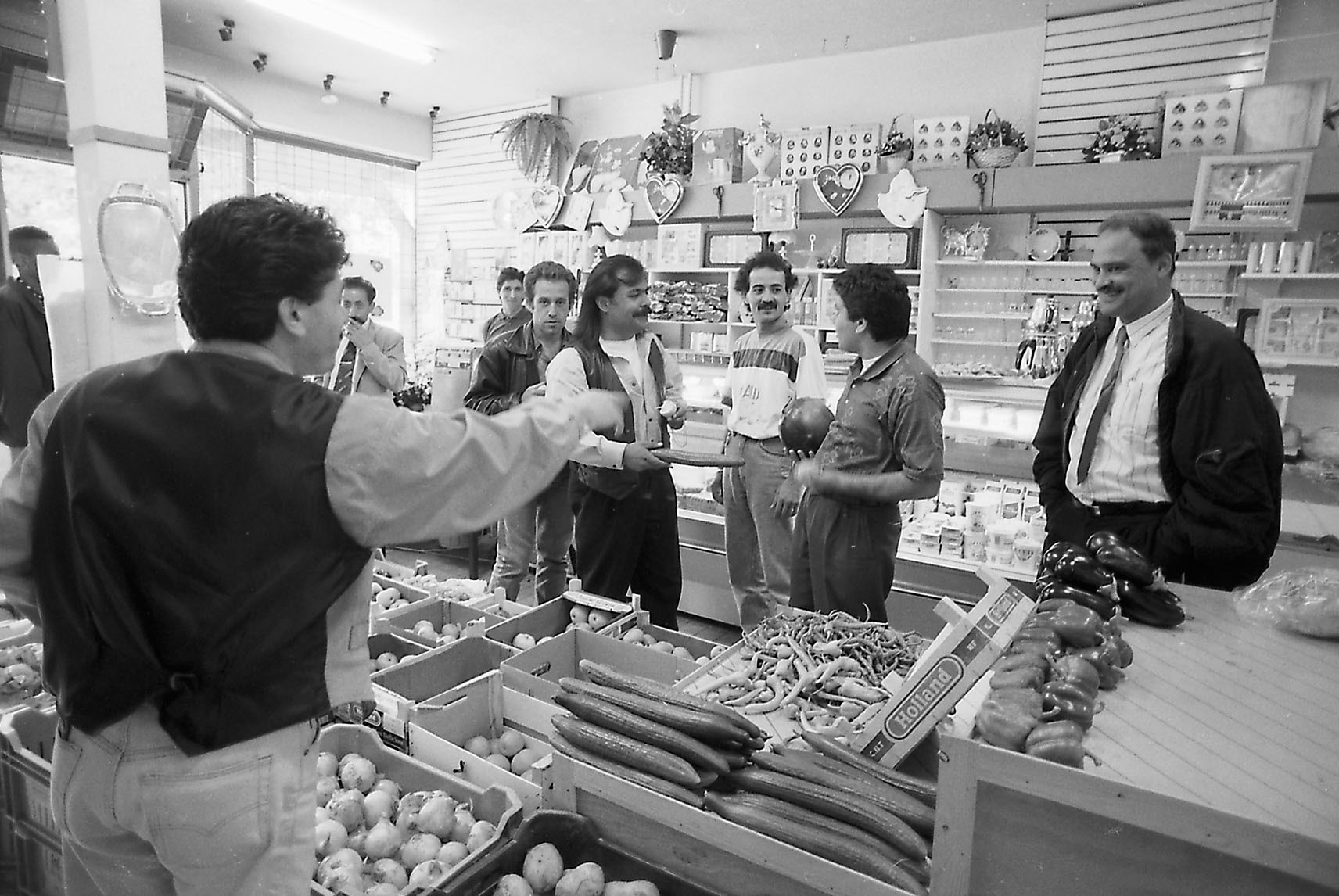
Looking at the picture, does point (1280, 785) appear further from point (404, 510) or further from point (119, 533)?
point (119, 533)

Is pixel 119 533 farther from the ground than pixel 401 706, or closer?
farther from the ground

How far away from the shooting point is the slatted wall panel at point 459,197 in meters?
9.76

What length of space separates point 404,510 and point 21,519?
2.21 feet

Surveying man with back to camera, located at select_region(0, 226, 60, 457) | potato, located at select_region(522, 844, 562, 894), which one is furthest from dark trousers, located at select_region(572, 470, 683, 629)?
man with back to camera, located at select_region(0, 226, 60, 457)

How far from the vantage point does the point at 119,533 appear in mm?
1197

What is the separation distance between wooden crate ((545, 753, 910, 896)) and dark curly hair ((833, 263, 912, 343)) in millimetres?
2041

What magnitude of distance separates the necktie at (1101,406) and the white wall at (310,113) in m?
8.00

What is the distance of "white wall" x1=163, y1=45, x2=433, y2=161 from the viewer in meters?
7.97

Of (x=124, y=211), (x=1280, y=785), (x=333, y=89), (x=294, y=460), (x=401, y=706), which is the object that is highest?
(x=333, y=89)

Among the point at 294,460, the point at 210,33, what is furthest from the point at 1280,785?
the point at 210,33

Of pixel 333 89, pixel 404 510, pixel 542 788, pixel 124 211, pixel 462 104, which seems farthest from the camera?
pixel 462 104

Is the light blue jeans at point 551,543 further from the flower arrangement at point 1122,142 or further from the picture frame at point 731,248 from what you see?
the flower arrangement at point 1122,142

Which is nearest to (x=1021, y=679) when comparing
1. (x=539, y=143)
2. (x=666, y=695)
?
(x=666, y=695)

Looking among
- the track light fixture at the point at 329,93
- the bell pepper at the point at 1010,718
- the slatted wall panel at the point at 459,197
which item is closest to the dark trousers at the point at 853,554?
the bell pepper at the point at 1010,718
